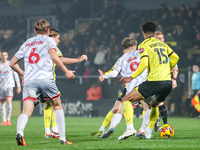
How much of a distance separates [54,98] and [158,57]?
1.81 m

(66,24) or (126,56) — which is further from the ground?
(66,24)

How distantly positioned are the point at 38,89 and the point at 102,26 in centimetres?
1495

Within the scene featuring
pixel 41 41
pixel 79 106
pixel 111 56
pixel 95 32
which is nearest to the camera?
pixel 41 41

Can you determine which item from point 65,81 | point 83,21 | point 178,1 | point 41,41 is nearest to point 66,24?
point 83,21

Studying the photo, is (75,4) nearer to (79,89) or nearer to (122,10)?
(122,10)

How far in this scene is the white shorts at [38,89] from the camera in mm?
5164

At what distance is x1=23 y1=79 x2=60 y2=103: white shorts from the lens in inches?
203

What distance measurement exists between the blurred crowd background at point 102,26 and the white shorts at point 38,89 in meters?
11.0

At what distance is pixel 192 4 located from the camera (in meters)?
18.9

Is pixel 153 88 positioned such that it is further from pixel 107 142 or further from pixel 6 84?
pixel 6 84

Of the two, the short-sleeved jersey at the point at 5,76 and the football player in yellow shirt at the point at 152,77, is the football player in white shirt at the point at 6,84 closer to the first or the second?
the short-sleeved jersey at the point at 5,76

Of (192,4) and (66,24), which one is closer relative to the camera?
(192,4)

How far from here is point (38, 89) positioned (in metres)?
5.21

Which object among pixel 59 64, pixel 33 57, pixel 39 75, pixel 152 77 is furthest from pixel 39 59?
pixel 152 77
